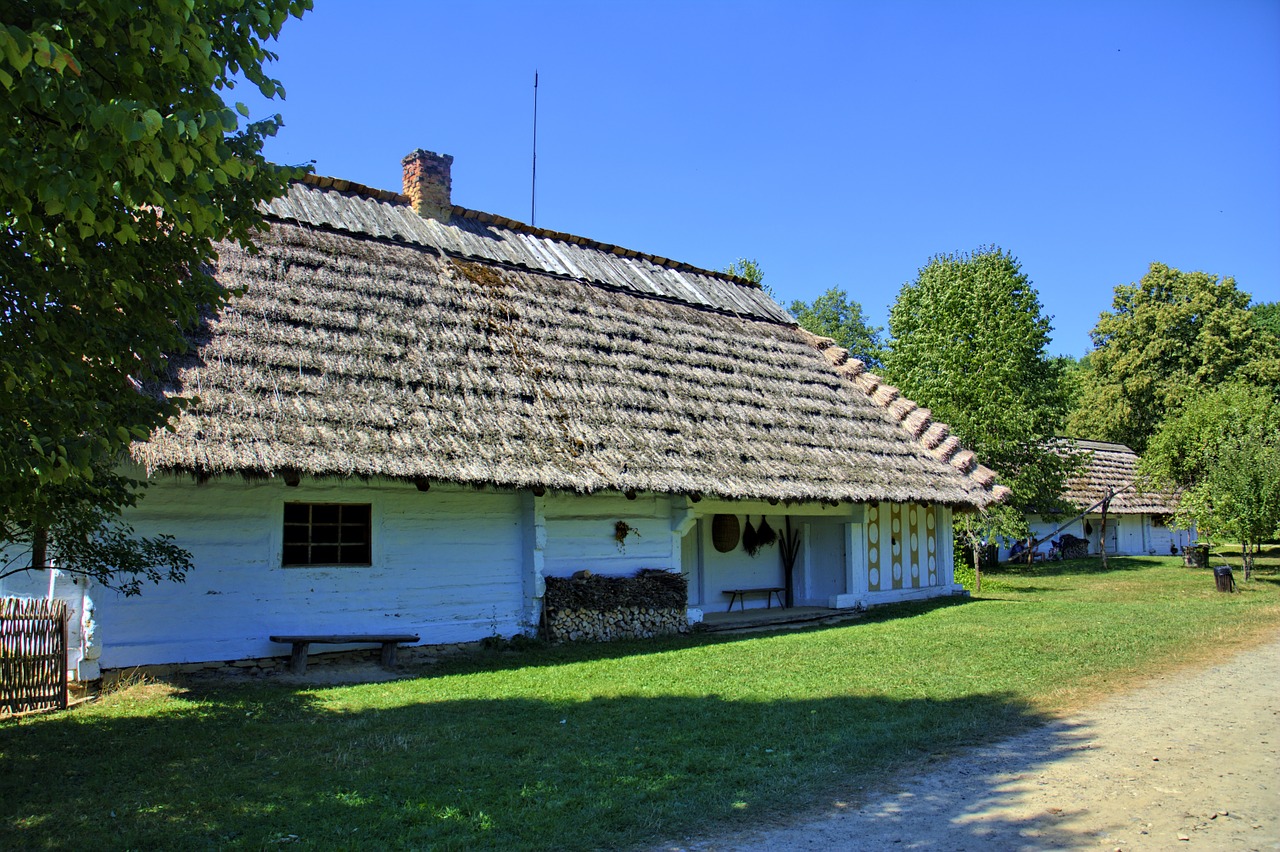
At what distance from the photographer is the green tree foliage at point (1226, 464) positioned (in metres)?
19.8

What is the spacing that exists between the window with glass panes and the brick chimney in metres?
6.68

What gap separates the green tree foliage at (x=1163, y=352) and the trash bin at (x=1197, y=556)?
10.0m

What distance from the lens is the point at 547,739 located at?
7.29m

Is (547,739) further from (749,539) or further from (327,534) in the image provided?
(749,539)

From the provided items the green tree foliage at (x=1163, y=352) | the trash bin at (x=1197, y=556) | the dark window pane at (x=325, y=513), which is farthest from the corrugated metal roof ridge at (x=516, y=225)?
the green tree foliage at (x=1163, y=352)

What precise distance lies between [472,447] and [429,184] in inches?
267

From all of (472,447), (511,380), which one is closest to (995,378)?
(511,380)

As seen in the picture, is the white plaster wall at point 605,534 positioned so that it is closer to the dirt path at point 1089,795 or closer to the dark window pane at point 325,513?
the dark window pane at point 325,513

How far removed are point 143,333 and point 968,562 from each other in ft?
93.1

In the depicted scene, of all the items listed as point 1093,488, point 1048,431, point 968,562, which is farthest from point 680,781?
point 1093,488

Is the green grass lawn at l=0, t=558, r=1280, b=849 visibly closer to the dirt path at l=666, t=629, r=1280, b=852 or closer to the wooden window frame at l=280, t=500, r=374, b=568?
the dirt path at l=666, t=629, r=1280, b=852

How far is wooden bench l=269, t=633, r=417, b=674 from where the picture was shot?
34.2ft

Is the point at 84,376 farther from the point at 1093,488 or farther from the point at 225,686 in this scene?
the point at 1093,488

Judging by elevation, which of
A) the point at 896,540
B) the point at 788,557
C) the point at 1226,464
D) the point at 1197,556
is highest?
the point at 1226,464
